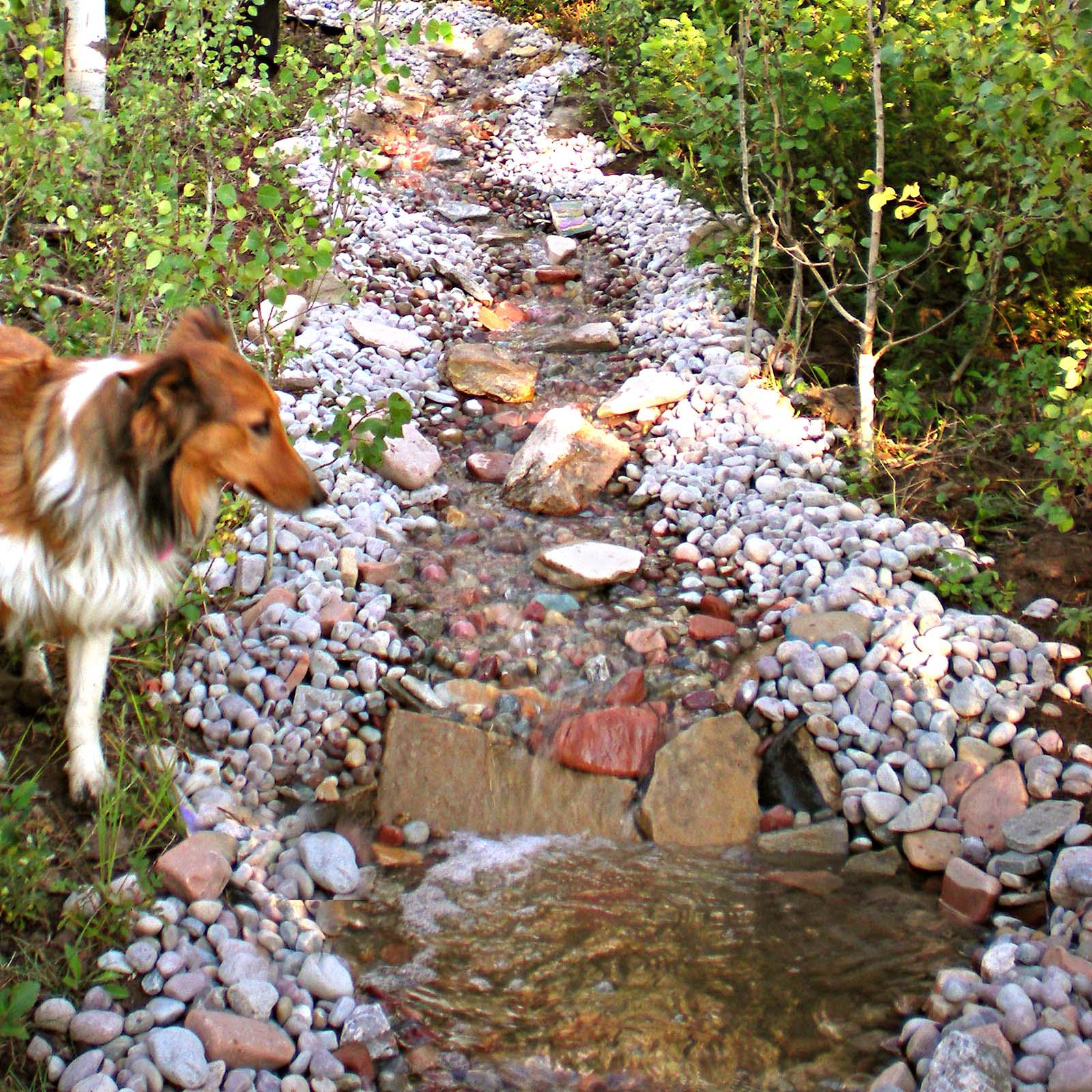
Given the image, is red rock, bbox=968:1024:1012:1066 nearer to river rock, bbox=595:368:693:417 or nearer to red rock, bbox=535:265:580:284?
river rock, bbox=595:368:693:417

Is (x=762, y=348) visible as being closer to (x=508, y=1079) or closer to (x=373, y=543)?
(x=373, y=543)

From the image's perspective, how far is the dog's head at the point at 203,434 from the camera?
8.58 feet

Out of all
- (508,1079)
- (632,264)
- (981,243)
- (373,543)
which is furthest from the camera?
(632,264)

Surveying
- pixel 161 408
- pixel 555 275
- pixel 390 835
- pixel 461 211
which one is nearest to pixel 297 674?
pixel 390 835

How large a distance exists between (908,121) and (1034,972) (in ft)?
13.0

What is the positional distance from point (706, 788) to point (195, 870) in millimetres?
1676

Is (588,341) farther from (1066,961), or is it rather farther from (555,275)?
(1066,961)

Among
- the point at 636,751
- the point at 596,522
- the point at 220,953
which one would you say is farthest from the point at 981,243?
the point at 220,953

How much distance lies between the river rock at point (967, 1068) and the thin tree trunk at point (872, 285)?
8.82ft

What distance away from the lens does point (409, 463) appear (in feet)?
17.1

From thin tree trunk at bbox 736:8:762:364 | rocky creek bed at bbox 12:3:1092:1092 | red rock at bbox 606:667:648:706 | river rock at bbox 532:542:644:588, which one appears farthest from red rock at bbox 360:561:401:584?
thin tree trunk at bbox 736:8:762:364

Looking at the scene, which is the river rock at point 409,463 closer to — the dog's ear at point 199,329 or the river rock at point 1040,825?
the dog's ear at point 199,329

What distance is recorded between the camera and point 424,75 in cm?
1077

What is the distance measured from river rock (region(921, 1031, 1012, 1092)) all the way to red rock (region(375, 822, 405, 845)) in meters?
1.70
